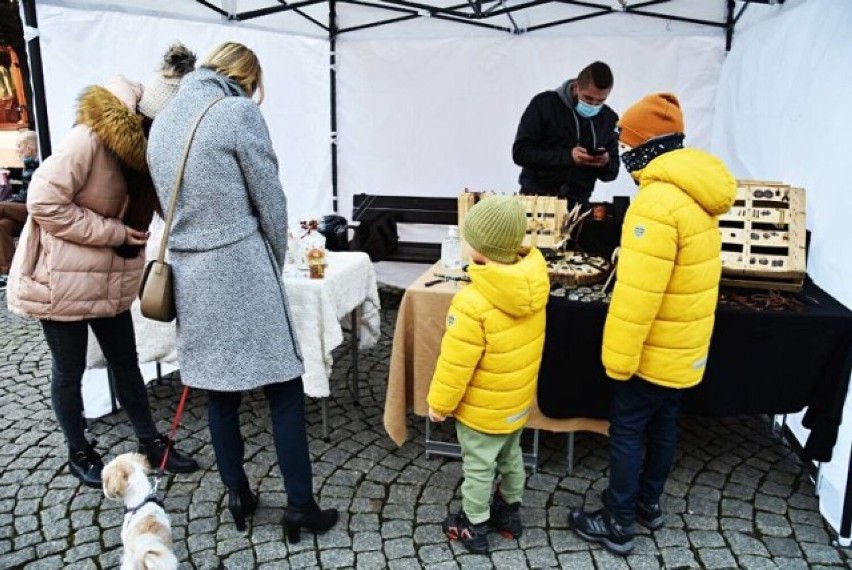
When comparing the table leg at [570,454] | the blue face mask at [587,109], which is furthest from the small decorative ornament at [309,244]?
the blue face mask at [587,109]

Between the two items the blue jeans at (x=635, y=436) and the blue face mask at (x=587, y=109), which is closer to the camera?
the blue jeans at (x=635, y=436)

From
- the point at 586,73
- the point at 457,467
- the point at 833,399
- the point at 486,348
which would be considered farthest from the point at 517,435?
the point at 586,73

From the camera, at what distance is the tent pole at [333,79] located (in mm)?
5566

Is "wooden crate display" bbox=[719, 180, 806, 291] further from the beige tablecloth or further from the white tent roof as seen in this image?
the white tent roof

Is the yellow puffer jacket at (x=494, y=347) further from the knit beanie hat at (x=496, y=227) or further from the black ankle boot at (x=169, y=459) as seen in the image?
the black ankle boot at (x=169, y=459)

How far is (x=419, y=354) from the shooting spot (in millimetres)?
2861

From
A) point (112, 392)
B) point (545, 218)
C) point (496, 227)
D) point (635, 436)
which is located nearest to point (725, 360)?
point (635, 436)

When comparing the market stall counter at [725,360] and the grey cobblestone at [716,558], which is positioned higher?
the market stall counter at [725,360]

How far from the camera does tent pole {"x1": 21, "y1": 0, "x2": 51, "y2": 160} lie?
3.20 m

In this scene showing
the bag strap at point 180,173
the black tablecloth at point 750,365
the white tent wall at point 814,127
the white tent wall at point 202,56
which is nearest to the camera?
the bag strap at point 180,173

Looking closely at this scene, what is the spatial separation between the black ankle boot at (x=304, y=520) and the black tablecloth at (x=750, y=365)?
102 centimetres

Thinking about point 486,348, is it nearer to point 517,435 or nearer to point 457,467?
point 517,435

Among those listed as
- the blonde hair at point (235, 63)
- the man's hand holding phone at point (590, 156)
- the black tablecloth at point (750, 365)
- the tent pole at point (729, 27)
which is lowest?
the black tablecloth at point (750, 365)

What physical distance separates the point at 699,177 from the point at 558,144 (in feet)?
6.80
